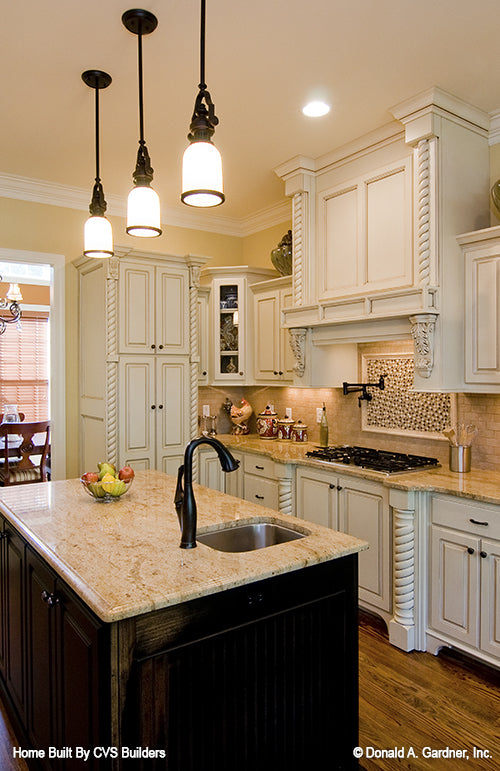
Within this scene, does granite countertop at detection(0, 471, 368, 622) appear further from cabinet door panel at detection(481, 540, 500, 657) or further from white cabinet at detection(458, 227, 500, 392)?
white cabinet at detection(458, 227, 500, 392)

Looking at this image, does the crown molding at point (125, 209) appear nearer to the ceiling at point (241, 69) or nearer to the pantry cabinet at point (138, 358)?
the ceiling at point (241, 69)

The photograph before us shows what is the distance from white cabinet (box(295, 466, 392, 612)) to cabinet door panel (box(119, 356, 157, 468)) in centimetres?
134

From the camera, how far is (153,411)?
417 cm

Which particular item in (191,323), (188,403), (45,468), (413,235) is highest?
(413,235)

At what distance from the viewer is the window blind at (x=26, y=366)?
312 inches

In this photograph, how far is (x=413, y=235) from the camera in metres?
3.02

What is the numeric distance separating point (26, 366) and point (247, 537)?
692 cm

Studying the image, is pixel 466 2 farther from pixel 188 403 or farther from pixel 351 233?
pixel 188 403

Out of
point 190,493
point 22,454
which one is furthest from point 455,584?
point 22,454

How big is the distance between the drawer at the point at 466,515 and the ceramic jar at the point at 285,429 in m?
1.84

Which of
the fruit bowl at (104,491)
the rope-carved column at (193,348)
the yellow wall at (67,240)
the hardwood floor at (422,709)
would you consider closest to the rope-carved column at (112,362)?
the yellow wall at (67,240)

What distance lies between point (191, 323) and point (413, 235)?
1.99 meters

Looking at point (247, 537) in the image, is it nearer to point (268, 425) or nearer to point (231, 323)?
point (268, 425)

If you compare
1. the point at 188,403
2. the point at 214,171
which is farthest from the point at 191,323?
the point at 214,171
